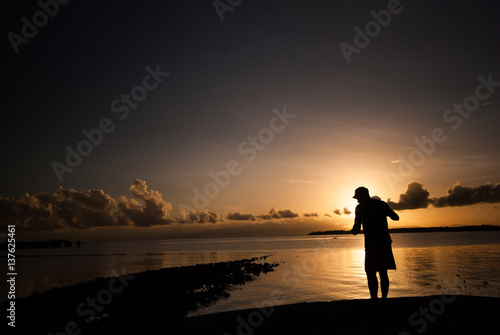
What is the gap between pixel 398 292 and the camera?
21359 mm

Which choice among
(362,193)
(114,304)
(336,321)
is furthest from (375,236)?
(114,304)

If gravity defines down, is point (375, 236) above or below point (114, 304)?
above

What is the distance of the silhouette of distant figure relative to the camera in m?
8.24

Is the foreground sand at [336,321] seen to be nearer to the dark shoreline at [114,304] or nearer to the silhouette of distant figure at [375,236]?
the dark shoreline at [114,304]

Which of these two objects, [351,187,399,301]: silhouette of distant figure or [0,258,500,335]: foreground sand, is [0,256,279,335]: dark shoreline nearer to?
[0,258,500,335]: foreground sand

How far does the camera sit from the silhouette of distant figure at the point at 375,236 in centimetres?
824

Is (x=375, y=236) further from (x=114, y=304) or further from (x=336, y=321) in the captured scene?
(x=114, y=304)

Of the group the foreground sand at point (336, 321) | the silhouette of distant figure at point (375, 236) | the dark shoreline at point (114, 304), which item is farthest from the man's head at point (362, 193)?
the dark shoreline at point (114, 304)

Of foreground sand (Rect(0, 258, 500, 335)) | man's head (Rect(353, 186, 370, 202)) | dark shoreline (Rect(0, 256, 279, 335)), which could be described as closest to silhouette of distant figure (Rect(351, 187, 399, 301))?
man's head (Rect(353, 186, 370, 202))

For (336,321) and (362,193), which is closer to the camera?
(336,321)

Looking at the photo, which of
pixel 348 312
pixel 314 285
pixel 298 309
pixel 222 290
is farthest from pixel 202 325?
pixel 314 285

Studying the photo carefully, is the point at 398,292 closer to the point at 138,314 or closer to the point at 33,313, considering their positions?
the point at 138,314

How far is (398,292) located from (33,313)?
69.7 ft

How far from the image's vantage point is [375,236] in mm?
8320
